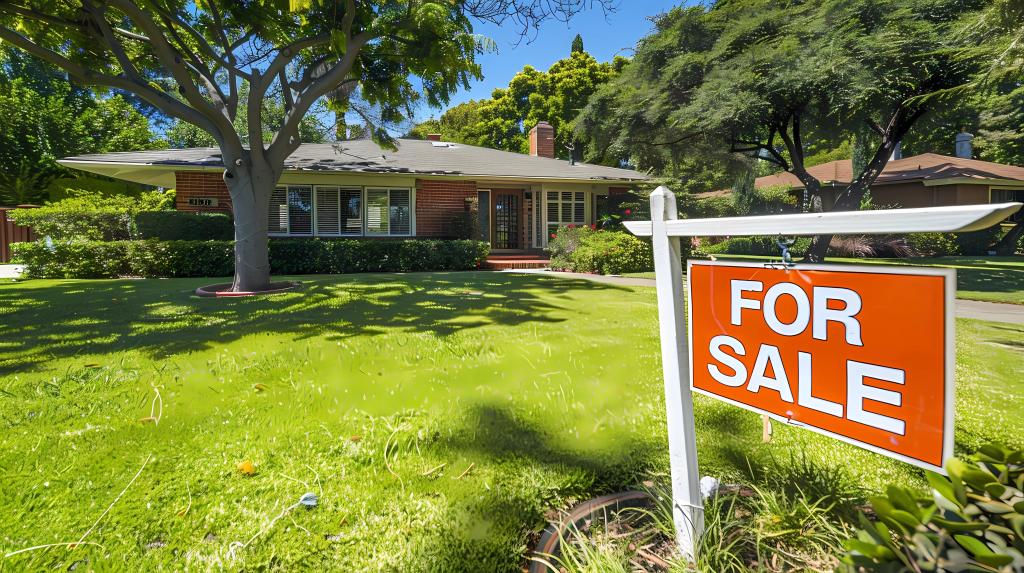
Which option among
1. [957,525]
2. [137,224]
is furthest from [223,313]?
[137,224]

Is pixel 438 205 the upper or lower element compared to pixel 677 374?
upper

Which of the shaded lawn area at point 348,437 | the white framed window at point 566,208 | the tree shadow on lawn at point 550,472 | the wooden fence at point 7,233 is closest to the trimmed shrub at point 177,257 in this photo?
the shaded lawn area at point 348,437

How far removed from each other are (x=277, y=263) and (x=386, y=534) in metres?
13.1

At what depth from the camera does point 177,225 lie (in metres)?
13.7

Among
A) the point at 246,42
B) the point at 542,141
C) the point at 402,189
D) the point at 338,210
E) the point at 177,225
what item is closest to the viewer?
the point at 246,42

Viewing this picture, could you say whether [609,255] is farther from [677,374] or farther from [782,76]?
[677,374]

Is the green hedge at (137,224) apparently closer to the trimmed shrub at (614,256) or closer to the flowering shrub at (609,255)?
the flowering shrub at (609,255)

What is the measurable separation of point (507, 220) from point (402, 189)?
448 cm

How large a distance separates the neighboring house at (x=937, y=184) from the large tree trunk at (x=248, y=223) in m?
23.4

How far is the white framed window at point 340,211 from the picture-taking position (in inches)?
660

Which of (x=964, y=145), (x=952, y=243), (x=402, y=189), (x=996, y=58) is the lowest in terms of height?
(x=952, y=243)

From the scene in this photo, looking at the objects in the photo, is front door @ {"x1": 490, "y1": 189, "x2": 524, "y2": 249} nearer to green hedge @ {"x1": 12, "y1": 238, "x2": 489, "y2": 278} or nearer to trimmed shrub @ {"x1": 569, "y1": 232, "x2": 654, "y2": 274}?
green hedge @ {"x1": 12, "y1": 238, "x2": 489, "y2": 278}

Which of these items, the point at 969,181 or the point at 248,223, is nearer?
the point at 248,223

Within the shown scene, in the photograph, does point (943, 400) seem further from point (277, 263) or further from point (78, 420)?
point (277, 263)
